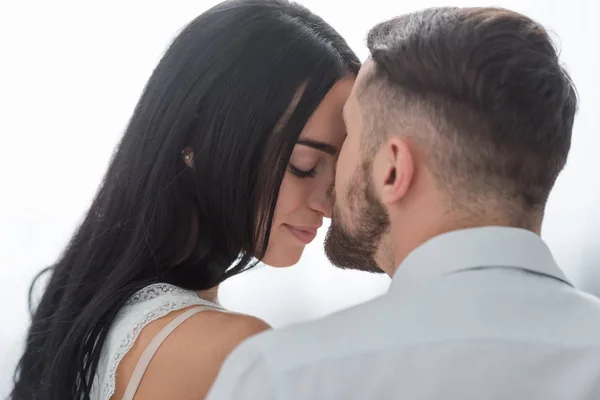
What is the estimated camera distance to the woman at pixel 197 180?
4.13 ft

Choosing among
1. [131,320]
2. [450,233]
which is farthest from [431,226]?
[131,320]

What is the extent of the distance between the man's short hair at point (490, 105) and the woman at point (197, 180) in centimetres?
35

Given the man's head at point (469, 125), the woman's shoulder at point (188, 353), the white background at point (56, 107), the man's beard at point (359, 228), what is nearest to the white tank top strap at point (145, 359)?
Answer: the woman's shoulder at point (188, 353)

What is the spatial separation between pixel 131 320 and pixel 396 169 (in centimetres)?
48

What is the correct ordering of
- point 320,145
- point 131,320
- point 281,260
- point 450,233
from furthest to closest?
point 281,260 → point 320,145 → point 131,320 → point 450,233

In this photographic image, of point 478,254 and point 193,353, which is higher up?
point 478,254

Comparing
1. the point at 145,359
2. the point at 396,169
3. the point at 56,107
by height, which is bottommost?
the point at 145,359

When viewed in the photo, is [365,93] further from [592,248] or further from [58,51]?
[58,51]

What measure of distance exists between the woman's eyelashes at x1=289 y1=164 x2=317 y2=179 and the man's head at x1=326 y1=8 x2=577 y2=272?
1.07 ft

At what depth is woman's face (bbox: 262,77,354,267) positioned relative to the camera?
4.32ft

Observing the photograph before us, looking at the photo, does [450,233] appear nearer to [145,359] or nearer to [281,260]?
[145,359]

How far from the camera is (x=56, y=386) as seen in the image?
1.27m

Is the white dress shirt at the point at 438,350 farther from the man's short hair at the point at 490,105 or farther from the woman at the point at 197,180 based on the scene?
the woman at the point at 197,180

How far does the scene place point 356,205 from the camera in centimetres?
108
